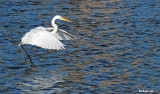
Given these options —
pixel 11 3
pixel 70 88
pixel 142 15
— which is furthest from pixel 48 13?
pixel 70 88

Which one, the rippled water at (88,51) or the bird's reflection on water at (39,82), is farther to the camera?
the rippled water at (88,51)

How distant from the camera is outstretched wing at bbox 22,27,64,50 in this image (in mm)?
13375

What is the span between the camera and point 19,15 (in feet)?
74.5

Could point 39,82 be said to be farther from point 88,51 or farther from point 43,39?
point 88,51

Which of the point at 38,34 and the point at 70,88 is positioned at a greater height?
the point at 38,34

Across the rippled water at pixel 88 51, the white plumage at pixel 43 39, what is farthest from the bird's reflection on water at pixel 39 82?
the white plumage at pixel 43 39

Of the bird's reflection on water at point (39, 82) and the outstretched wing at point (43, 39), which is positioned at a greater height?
the outstretched wing at point (43, 39)

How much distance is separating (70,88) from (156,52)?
16.0 feet

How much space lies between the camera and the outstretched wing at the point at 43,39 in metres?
13.4

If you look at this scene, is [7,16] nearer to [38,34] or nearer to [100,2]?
[100,2]

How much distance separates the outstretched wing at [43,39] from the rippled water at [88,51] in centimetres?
81

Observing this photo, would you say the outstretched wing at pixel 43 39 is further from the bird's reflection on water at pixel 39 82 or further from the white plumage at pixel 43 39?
the bird's reflection on water at pixel 39 82

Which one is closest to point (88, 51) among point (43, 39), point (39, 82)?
point (43, 39)

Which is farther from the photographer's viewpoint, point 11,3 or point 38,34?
point 11,3
